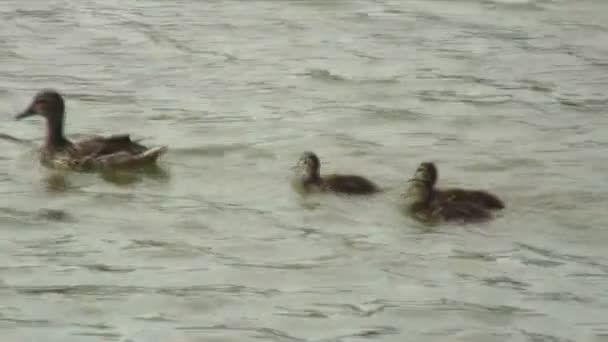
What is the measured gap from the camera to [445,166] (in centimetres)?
1141

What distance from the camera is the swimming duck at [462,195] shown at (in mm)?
10312

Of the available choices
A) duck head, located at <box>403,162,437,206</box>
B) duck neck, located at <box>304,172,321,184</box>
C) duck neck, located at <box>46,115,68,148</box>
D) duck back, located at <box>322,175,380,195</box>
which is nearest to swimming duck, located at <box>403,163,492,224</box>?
duck head, located at <box>403,162,437,206</box>

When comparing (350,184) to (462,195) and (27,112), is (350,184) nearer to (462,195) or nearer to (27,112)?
(462,195)

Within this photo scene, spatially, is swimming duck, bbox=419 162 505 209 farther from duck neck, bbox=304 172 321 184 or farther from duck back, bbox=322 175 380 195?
duck neck, bbox=304 172 321 184

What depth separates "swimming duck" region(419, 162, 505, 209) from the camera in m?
10.3

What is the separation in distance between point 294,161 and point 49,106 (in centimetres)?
144

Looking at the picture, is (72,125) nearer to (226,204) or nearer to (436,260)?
(226,204)

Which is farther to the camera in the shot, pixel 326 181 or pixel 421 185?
pixel 326 181

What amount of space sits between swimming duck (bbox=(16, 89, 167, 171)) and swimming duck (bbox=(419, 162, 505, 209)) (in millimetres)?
1600

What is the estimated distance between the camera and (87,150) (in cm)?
1121

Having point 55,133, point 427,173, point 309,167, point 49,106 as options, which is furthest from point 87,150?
point 427,173

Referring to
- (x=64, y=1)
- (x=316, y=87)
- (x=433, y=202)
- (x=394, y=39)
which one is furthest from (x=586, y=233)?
(x=64, y=1)

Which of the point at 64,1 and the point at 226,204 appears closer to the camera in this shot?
the point at 226,204

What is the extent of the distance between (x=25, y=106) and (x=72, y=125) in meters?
0.42
